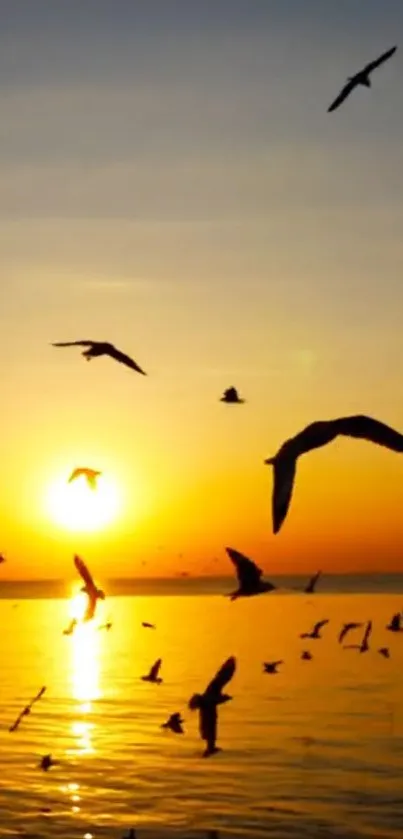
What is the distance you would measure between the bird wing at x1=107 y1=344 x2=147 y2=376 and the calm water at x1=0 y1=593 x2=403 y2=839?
1744cm

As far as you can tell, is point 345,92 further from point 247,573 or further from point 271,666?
point 271,666

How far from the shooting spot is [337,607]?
174m

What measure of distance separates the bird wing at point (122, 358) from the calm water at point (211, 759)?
1744 cm

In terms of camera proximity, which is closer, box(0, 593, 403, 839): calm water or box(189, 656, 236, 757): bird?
box(189, 656, 236, 757): bird

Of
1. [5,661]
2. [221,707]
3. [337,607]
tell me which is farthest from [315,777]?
[337,607]

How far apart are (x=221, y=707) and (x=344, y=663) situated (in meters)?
26.4

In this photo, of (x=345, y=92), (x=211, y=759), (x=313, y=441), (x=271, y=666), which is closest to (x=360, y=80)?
(x=345, y=92)

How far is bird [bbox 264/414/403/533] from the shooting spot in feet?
31.7

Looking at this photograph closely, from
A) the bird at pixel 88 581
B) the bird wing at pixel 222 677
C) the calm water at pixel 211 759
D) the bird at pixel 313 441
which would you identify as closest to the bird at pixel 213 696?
the bird wing at pixel 222 677

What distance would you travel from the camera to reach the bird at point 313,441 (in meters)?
9.67

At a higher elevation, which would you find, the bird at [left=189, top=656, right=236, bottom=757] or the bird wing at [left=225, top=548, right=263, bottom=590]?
the bird wing at [left=225, top=548, right=263, bottom=590]

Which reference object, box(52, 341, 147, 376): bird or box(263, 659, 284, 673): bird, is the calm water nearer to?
box(263, 659, 284, 673): bird

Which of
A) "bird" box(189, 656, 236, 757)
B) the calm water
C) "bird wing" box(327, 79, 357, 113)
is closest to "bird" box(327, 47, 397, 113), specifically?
"bird wing" box(327, 79, 357, 113)

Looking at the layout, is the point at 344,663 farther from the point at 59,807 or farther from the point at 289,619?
the point at 289,619
